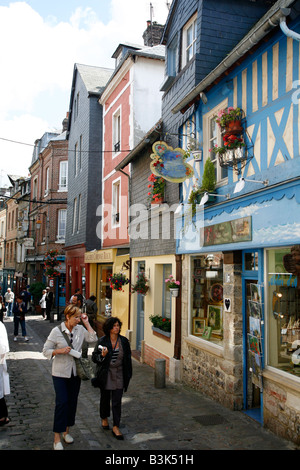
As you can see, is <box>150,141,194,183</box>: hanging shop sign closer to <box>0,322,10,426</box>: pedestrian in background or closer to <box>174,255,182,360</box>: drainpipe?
<box>174,255,182,360</box>: drainpipe

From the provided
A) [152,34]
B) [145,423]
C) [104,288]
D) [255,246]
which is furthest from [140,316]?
[152,34]

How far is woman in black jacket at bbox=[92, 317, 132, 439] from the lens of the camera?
5.48 m

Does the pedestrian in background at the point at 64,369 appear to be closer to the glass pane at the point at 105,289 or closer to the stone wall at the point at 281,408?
the stone wall at the point at 281,408

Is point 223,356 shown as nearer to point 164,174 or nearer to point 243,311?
point 243,311

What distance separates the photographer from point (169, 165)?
25.5 feet

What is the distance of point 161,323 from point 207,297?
84.3 inches

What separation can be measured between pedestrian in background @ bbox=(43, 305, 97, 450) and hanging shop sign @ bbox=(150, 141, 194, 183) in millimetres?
3474

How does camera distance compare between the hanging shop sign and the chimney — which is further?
the chimney

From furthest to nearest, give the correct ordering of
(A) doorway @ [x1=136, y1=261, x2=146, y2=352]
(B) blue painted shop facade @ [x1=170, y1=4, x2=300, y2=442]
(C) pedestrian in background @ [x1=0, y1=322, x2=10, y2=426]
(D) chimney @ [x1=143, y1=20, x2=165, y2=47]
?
(D) chimney @ [x1=143, y1=20, x2=165, y2=47] < (A) doorway @ [x1=136, y1=261, x2=146, y2=352] < (C) pedestrian in background @ [x1=0, y1=322, x2=10, y2=426] < (B) blue painted shop facade @ [x1=170, y1=4, x2=300, y2=442]

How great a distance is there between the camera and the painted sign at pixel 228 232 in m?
6.26

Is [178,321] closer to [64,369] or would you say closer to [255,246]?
[255,246]

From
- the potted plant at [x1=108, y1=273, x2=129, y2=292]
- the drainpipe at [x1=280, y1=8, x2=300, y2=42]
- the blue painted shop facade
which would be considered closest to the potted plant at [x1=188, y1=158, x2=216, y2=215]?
the blue painted shop facade

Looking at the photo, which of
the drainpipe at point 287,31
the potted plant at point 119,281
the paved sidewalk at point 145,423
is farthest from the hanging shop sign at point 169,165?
the potted plant at point 119,281
